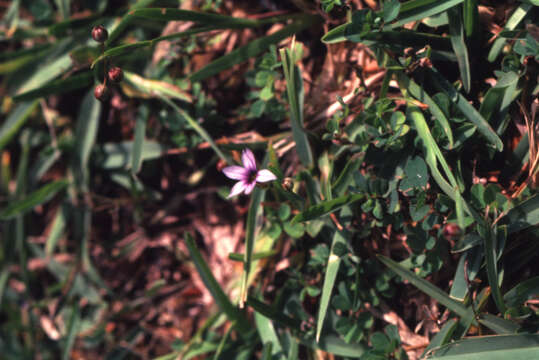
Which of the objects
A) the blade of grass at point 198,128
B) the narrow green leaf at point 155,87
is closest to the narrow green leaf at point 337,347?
the blade of grass at point 198,128

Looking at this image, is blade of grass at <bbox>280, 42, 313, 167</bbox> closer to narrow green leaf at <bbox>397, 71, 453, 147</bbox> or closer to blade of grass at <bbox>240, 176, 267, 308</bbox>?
blade of grass at <bbox>240, 176, 267, 308</bbox>

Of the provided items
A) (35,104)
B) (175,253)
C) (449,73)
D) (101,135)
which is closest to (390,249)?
(449,73)

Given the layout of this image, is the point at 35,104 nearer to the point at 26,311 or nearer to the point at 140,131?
the point at 140,131

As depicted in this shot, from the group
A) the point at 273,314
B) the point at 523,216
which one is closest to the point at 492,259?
the point at 523,216

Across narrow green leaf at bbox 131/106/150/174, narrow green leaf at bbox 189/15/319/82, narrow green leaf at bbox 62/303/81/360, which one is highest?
narrow green leaf at bbox 189/15/319/82

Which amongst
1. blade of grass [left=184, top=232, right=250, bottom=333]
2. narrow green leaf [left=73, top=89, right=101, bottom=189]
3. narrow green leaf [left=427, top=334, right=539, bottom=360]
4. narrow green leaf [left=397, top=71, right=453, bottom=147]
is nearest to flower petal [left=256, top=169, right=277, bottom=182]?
blade of grass [left=184, top=232, right=250, bottom=333]
